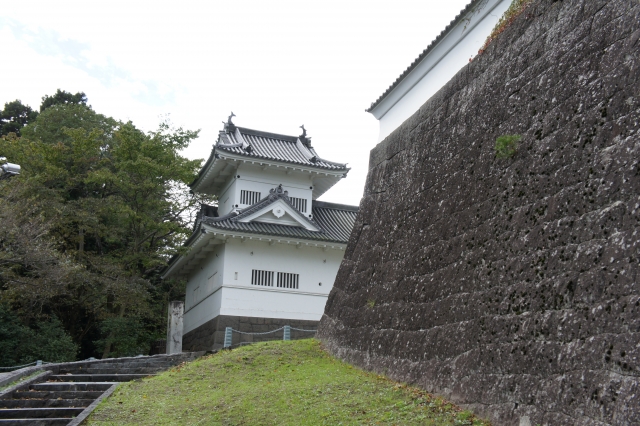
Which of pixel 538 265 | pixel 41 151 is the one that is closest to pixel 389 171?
pixel 538 265

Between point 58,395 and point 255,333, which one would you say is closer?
point 58,395

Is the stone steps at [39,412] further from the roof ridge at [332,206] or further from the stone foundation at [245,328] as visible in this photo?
the roof ridge at [332,206]

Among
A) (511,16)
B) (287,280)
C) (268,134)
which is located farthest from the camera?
(268,134)

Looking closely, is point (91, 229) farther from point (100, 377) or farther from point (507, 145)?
point (507, 145)

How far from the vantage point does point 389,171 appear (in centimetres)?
1046

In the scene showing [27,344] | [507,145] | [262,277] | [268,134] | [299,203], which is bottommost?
[27,344]

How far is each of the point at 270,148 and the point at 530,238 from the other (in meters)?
17.1

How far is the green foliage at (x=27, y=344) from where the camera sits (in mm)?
16969

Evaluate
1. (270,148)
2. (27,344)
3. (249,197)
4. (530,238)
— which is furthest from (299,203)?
(530,238)

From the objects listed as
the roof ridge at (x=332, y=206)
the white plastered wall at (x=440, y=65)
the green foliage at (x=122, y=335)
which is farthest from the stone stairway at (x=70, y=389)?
the roof ridge at (x=332, y=206)

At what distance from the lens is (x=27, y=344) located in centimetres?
1738

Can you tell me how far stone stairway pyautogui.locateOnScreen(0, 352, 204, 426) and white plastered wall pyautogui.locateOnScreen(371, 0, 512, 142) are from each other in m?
6.92

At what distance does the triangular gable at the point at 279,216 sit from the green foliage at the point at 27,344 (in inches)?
258

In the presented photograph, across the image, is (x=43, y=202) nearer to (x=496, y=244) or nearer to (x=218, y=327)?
(x=218, y=327)
